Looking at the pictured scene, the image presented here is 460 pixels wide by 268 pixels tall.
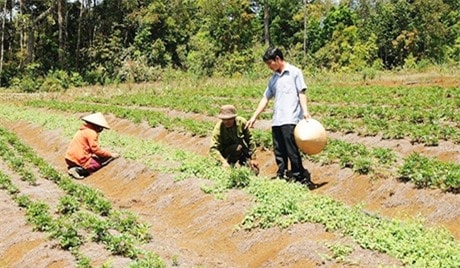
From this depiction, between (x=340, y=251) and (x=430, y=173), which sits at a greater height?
(x=430, y=173)

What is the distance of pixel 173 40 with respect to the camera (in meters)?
46.3

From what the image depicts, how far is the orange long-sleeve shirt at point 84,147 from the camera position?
10344mm

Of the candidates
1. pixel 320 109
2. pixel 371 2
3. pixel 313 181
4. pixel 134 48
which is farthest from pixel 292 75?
pixel 371 2

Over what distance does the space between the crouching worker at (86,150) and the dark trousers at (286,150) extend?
381 cm

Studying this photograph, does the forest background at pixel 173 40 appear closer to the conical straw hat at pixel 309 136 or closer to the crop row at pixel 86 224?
the conical straw hat at pixel 309 136

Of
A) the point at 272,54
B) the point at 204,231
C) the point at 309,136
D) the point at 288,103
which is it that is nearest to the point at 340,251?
the point at 204,231

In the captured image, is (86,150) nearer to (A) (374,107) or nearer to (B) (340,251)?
(B) (340,251)

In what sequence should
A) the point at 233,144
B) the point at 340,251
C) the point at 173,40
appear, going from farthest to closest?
1. the point at 173,40
2. the point at 233,144
3. the point at 340,251

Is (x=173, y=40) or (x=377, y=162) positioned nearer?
(x=377, y=162)

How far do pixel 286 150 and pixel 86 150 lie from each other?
4305 mm

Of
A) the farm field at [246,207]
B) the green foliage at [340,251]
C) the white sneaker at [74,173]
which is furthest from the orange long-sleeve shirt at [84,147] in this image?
the green foliage at [340,251]

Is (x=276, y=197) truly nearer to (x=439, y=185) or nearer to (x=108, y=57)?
(x=439, y=185)

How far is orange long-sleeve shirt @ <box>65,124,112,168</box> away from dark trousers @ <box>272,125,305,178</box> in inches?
154

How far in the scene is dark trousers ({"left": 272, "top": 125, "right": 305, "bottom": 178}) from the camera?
7.99m
